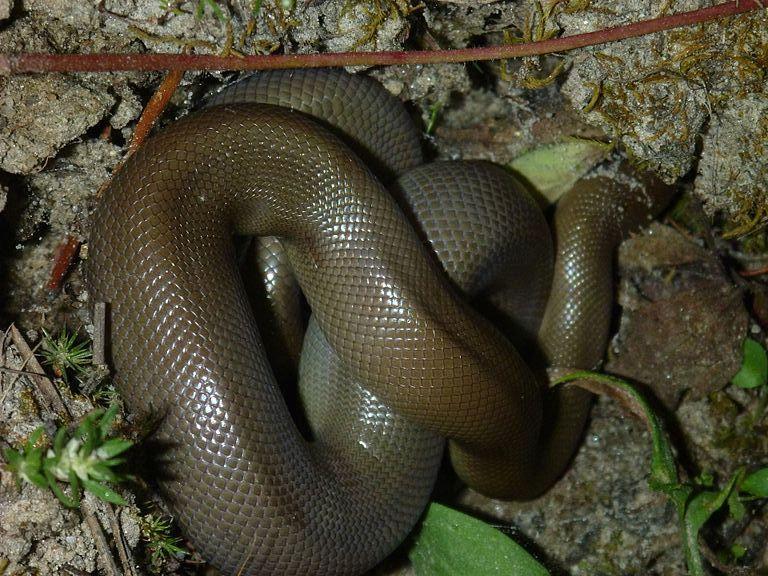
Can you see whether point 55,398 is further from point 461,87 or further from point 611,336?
point 611,336

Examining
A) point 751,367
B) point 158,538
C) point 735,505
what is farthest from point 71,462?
point 751,367

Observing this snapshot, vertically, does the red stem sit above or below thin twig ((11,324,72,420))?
above

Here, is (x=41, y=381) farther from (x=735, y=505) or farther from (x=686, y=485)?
(x=735, y=505)

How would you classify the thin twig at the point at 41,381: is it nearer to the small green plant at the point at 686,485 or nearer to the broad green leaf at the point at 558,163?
the small green plant at the point at 686,485

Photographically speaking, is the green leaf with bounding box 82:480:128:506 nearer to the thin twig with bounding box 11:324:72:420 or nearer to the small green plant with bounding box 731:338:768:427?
the thin twig with bounding box 11:324:72:420

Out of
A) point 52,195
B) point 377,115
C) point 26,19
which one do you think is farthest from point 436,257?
point 26,19

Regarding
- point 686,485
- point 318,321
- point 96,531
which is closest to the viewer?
point 96,531

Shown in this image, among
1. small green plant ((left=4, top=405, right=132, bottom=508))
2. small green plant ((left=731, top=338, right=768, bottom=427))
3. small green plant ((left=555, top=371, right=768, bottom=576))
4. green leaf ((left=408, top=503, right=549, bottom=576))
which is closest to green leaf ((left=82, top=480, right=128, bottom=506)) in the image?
Result: small green plant ((left=4, top=405, right=132, bottom=508))
